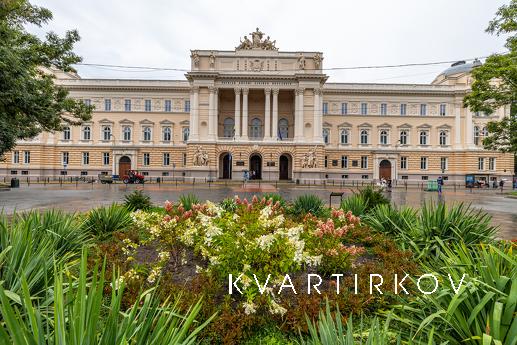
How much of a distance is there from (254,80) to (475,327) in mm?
41801

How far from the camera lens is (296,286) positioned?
397 centimetres

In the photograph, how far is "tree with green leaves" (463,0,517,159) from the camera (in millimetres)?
15789

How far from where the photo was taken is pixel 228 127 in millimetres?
47156

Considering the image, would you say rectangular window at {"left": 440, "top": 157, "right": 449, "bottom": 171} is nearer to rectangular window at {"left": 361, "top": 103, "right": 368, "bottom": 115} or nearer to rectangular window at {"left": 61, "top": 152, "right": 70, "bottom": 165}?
rectangular window at {"left": 361, "top": 103, "right": 368, "bottom": 115}

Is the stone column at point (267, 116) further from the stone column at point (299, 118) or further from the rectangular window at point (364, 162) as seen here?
the rectangular window at point (364, 162)

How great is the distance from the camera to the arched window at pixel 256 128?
4703cm

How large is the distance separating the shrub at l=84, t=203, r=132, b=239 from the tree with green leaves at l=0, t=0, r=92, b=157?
589 centimetres

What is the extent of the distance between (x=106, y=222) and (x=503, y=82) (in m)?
21.4

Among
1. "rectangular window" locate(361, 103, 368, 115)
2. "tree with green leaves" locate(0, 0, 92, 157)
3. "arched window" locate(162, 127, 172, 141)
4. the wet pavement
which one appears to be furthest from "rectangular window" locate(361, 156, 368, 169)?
"tree with green leaves" locate(0, 0, 92, 157)

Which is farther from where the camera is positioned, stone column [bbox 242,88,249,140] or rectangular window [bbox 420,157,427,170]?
rectangular window [bbox 420,157,427,170]

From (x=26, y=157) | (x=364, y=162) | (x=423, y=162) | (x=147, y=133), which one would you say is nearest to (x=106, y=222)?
(x=147, y=133)

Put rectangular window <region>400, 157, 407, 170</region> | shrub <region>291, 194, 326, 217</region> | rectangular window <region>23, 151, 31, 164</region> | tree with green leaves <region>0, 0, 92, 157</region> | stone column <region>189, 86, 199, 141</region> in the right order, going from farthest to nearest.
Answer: rectangular window <region>400, 157, 407, 170</region>, rectangular window <region>23, 151, 31, 164</region>, stone column <region>189, 86, 199, 141</region>, tree with green leaves <region>0, 0, 92, 157</region>, shrub <region>291, 194, 326, 217</region>

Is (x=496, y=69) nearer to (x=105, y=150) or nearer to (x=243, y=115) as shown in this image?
(x=243, y=115)

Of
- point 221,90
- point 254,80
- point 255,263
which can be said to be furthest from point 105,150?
point 255,263
